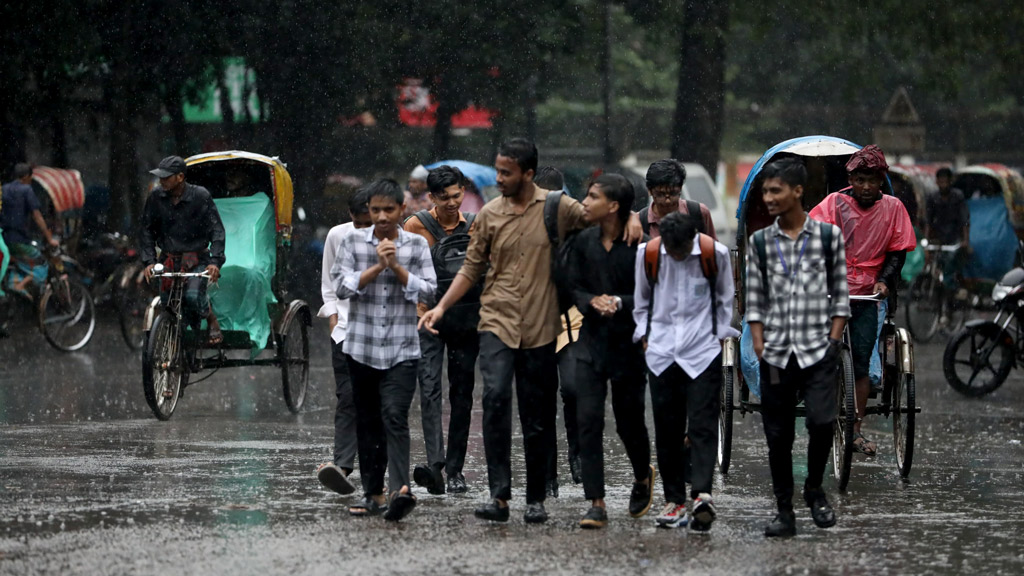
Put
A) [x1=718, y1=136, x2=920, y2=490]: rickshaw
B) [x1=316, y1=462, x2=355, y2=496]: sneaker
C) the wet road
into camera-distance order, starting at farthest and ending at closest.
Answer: [x1=718, y1=136, x2=920, y2=490]: rickshaw
[x1=316, y1=462, x2=355, y2=496]: sneaker
the wet road

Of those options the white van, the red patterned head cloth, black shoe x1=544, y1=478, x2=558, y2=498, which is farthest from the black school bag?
the white van

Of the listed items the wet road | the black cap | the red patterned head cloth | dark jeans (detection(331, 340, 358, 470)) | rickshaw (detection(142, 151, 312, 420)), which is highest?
the black cap

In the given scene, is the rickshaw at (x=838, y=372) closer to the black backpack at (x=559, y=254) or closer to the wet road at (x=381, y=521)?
the wet road at (x=381, y=521)

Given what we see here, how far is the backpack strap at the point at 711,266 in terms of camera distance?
718 centimetres

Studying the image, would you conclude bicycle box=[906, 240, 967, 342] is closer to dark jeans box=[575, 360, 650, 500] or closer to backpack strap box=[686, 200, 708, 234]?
backpack strap box=[686, 200, 708, 234]

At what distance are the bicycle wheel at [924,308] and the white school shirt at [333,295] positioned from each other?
37.2 feet

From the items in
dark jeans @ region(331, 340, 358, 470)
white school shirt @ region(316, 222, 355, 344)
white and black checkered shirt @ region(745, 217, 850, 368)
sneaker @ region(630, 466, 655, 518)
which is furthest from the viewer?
dark jeans @ region(331, 340, 358, 470)

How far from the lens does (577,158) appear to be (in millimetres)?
46500

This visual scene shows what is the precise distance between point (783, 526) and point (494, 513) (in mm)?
1269

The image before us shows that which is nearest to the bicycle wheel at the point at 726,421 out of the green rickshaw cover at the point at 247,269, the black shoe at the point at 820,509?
the black shoe at the point at 820,509

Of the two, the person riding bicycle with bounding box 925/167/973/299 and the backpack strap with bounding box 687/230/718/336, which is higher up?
the person riding bicycle with bounding box 925/167/973/299

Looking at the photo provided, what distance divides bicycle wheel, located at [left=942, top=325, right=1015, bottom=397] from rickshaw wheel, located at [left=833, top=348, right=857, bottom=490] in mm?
5072

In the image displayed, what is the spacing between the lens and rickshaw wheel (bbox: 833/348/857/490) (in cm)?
829

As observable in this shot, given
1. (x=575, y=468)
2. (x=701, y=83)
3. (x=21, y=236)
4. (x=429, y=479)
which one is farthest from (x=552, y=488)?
(x=701, y=83)
